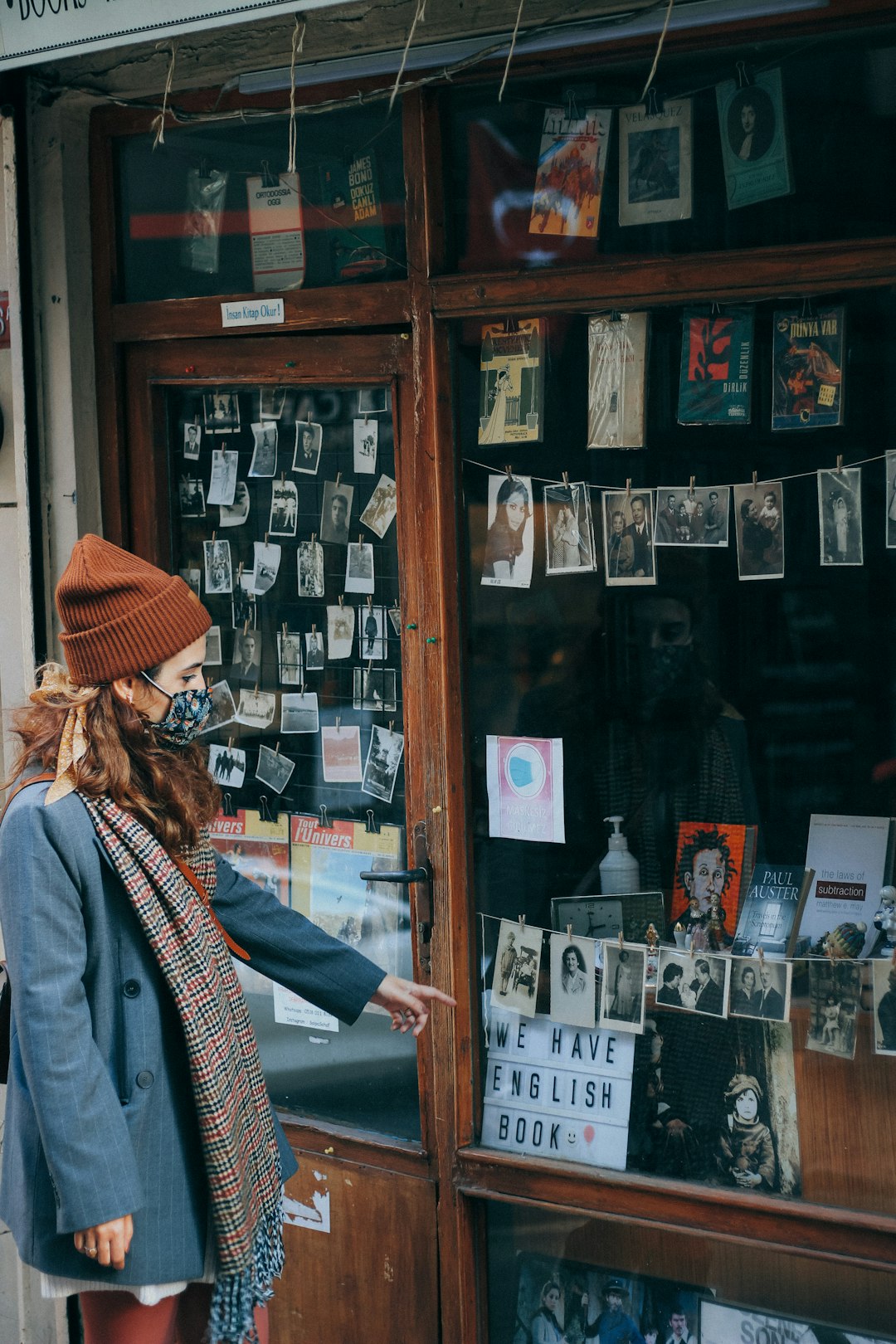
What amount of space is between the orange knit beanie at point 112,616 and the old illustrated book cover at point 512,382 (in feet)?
3.69

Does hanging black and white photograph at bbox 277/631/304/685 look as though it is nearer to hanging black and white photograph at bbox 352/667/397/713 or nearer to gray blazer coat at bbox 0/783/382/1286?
hanging black and white photograph at bbox 352/667/397/713

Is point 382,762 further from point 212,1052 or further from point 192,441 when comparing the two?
point 212,1052

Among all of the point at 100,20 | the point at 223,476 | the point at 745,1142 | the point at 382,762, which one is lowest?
the point at 745,1142

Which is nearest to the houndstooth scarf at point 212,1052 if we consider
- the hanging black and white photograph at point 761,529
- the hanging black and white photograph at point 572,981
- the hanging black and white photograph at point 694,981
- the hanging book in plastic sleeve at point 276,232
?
the hanging black and white photograph at point 572,981

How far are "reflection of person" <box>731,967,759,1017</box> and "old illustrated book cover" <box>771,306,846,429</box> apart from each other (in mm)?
1279

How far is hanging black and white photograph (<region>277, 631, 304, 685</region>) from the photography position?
11.6 feet

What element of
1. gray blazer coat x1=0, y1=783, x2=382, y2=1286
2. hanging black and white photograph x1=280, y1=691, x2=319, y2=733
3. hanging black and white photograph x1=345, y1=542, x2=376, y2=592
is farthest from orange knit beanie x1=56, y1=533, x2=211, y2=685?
hanging black and white photograph x1=280, y1=691, x2=319, y2=733

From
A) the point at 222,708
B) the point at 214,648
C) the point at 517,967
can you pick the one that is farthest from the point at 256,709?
the point at 517,967

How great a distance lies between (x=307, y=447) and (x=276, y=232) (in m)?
0.57

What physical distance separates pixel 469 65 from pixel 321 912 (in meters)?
2.21

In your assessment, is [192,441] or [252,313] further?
[192,441]

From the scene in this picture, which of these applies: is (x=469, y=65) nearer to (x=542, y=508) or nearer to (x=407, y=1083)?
(x=542, y=508)

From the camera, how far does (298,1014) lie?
3611 millimetres

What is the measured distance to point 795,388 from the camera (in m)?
2.88
